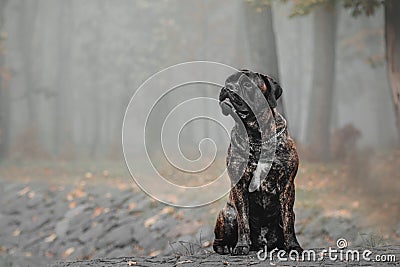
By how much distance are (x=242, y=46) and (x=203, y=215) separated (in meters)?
9.73

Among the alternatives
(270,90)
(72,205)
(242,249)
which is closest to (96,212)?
(72,205)

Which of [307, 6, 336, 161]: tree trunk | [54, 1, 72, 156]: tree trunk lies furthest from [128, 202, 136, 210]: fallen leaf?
[54, 1, 72, 156]: tree trunk

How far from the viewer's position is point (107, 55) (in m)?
22.1

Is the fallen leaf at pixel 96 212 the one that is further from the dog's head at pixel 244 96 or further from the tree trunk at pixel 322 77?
the dog's head at pixel 244 96

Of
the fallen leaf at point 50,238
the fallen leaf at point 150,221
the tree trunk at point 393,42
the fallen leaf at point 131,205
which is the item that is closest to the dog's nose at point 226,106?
the tree trunk at point 393,42

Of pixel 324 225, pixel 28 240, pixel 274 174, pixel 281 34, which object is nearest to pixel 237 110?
pixel 274 174

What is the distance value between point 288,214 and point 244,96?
1.16 m

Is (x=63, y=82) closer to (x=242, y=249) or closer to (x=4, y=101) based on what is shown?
(x=4, y=101)

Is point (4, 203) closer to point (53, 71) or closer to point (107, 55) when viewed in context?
point (107, 55)

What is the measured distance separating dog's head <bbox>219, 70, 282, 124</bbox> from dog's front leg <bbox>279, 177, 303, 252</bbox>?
2.40ft

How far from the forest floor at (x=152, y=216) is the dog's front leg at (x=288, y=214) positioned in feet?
13.7

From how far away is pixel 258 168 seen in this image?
16.2 ft

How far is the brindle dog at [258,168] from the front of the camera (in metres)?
4.88

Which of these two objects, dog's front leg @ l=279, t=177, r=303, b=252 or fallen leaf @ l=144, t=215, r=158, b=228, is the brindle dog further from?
fallen leaf @ l=144, t=215, r=158, b=228
